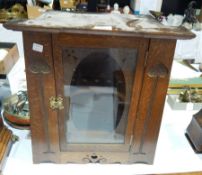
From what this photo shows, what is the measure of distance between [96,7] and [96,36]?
4.18 ft

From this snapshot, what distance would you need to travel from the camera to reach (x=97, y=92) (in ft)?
2.25

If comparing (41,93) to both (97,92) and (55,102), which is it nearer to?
(55,102)

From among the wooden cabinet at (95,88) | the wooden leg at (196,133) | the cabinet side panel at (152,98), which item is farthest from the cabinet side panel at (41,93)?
the wooden leg at (196,133)

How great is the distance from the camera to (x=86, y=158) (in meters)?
0.72

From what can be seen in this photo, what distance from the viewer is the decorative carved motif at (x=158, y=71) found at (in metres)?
0.59

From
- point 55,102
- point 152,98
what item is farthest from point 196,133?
point 55,102

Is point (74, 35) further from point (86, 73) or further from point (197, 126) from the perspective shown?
point (197, 126)

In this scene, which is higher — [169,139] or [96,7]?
[96,7]

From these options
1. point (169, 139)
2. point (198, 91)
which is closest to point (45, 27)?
point (169, 139)

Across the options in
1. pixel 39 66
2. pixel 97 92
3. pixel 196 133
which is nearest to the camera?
pixel 39 66

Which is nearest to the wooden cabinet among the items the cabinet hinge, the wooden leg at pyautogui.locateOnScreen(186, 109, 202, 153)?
the cabinet hinge

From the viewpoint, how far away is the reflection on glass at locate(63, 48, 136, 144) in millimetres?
588

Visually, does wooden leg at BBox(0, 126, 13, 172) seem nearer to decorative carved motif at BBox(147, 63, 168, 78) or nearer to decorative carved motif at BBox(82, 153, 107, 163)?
decorative carved motif at BBox(82, 153, 107, 163)

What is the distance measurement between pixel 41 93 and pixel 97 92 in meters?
0.16
